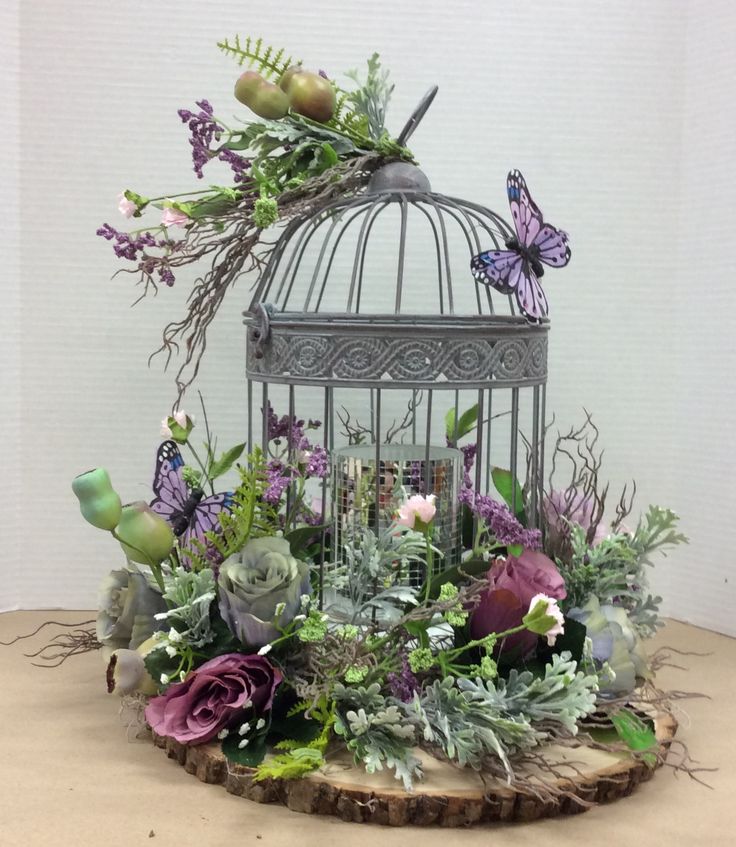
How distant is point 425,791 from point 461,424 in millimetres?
620

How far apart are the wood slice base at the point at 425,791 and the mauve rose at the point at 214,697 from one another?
35 mm

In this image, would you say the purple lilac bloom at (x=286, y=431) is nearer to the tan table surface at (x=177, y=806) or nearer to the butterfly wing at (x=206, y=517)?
the butterfly wing at (x=206, y=517)

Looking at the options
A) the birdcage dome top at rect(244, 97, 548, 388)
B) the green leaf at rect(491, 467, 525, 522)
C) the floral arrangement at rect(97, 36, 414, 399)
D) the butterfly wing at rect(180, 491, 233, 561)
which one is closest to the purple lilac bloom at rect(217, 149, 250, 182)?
the floral arrangement at rect(97, 36, 414, 399)

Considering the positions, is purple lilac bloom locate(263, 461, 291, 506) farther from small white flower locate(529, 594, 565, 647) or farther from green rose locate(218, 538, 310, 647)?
small white flower locate(529, 594, 565, 647)

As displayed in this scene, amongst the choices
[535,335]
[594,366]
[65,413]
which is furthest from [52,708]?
[594,366]

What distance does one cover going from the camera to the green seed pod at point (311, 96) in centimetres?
128

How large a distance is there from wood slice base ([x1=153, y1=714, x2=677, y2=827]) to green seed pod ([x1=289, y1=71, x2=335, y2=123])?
32.8 inches

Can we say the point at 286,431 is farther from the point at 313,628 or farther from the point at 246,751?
the point at 246,751

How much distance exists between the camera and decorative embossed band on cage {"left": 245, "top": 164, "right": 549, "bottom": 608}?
1142mm

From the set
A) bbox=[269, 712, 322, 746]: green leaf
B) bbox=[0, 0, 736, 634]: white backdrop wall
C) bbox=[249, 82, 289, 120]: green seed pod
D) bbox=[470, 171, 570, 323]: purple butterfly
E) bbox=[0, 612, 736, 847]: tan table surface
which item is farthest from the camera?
bbox=[0, 0, 736, 634]: white backdrop wall

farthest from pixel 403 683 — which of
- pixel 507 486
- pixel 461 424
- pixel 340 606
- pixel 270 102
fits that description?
pixel 270 102

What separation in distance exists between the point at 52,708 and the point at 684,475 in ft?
3.70

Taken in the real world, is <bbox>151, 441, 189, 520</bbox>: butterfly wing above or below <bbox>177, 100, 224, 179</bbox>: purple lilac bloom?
below

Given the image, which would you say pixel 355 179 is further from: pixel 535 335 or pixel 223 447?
pixel 223 447
